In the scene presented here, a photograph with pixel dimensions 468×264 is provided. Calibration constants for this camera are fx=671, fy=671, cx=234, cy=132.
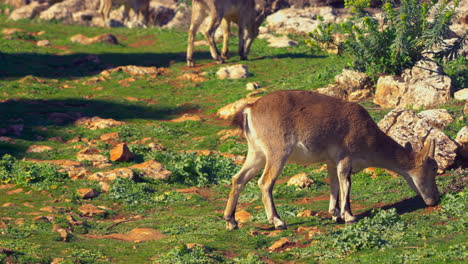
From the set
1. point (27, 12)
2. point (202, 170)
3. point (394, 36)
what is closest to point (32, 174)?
point (202, 170)

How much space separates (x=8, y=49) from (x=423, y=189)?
73.8ft

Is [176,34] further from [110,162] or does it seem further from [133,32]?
[110,162]

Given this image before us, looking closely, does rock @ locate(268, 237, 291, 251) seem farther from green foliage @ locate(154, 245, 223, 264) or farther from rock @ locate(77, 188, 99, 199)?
rock @ locate(77, 188, 99, 199)

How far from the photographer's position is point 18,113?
19.9m

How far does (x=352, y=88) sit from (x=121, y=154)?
7.04m

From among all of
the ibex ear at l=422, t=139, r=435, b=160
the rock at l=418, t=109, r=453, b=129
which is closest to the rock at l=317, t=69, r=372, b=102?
the rock at l=418, t=109, r=453, b=129

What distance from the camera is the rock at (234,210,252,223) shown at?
1104 cm

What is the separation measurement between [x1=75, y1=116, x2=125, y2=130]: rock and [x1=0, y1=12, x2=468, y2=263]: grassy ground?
32cm

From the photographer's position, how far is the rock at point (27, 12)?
36.9m

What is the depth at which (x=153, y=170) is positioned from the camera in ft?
47.1

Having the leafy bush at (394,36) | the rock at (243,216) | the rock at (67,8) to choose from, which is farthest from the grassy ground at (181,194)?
the rock at (67,8)

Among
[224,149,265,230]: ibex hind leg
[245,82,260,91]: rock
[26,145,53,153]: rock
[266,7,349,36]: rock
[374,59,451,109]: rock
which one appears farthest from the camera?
[266,7,349,36]: rock

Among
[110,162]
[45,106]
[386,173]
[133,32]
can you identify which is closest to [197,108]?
[45,106]

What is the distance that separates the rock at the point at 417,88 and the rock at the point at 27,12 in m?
25.0
